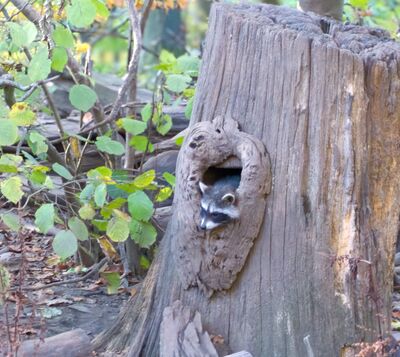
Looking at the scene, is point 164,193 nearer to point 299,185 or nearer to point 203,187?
point 203,187

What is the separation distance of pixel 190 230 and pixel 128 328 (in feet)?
2.74

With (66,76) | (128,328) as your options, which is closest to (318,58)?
(128,328)

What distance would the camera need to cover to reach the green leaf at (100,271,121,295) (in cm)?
573

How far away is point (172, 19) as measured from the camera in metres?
15.2

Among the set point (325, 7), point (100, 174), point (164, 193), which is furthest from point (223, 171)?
point (325, 7)

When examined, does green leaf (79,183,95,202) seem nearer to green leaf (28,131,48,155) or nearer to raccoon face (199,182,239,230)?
green leaf (28,131,48,155)

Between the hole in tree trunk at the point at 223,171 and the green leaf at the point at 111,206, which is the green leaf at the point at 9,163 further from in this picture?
the hole in tree trunk at the point at 223,171

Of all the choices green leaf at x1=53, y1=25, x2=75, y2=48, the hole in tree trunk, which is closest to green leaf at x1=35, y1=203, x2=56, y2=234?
the hole in tree trunk

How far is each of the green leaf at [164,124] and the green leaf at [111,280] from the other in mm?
1025

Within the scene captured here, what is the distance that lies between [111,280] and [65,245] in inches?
30.9

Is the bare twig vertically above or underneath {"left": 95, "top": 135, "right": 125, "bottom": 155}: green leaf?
underneath

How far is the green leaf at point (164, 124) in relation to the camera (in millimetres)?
6059

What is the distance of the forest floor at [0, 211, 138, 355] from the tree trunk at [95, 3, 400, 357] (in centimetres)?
114

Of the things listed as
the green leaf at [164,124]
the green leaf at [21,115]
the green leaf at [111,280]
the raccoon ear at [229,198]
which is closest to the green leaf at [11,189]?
the green leaf at [21,115]
